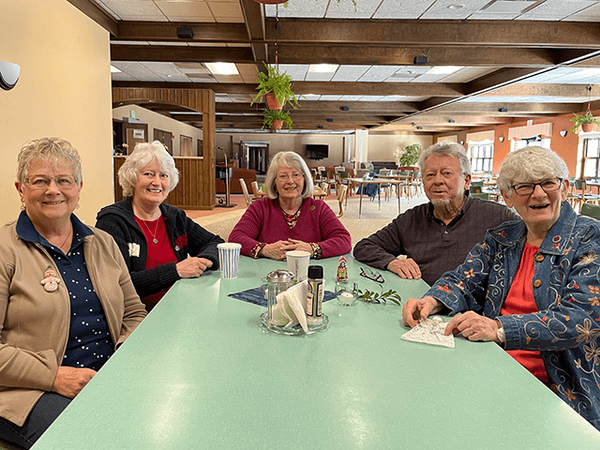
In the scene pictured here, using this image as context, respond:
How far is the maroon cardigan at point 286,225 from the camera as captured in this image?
8.28ft

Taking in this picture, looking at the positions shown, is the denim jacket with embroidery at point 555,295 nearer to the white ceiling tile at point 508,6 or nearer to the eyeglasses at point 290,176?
the eyeglasses at point 290,176

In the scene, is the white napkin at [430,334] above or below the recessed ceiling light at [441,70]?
below

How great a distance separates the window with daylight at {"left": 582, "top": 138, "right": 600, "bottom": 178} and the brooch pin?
15940 millimetres

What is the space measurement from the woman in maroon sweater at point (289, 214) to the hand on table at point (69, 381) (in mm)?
1234

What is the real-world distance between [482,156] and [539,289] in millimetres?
22227

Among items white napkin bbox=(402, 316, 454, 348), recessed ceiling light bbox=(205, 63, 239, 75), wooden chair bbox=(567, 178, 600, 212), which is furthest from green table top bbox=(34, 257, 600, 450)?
wooden chair bbox=(567, 178, 600, 212)

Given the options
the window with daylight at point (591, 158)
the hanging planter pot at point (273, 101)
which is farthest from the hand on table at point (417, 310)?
the window with daylight at point (591, 158)

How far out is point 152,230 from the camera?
7.43ft

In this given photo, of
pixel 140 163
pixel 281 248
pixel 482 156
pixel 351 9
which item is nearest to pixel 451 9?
pixel 351 9

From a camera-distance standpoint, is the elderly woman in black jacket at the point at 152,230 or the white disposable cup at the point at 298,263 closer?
the white disposable cup at the point at 298,263

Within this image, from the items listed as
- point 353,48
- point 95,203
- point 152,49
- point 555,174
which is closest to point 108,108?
point 95,203

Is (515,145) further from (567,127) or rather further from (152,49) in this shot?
(152,49)

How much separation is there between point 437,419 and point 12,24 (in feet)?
13.5

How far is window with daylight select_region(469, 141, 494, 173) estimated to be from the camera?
20975 mm
